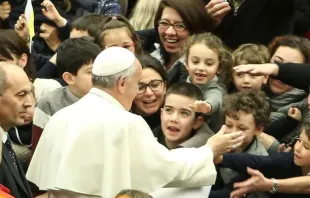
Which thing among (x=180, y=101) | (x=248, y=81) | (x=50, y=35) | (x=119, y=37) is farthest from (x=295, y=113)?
(x=50, y=35)

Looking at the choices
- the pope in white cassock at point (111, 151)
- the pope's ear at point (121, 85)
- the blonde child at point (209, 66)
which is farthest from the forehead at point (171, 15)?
the pope's ear at point (121, 85)

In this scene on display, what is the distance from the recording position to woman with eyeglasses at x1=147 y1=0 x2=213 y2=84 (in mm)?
5938

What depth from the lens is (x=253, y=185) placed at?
4.94m

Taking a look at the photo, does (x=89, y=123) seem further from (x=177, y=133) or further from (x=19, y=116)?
(x=177, y=133)

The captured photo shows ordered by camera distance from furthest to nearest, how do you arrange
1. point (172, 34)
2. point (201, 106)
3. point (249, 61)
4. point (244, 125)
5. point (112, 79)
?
1. point (172, 34)
2. point (249, 61)
3. point (244, 125)
4. point (201, 106)
5. point (112, 79)

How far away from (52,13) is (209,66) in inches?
69.0

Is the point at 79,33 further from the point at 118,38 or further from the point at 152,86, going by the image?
the point at 152,86

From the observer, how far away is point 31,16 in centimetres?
660

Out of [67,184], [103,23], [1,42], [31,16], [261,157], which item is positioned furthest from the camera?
[31,16]

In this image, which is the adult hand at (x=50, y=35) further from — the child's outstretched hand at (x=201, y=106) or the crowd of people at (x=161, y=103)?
the child's outstretched hand at (x=201, y=106)

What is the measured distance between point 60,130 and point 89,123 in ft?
0.74

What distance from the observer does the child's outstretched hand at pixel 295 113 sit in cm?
544

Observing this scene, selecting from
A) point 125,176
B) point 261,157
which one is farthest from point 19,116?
point 261,157

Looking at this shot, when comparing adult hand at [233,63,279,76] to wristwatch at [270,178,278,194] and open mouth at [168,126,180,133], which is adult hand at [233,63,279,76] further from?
wristwatch at [270,178,278,194]
